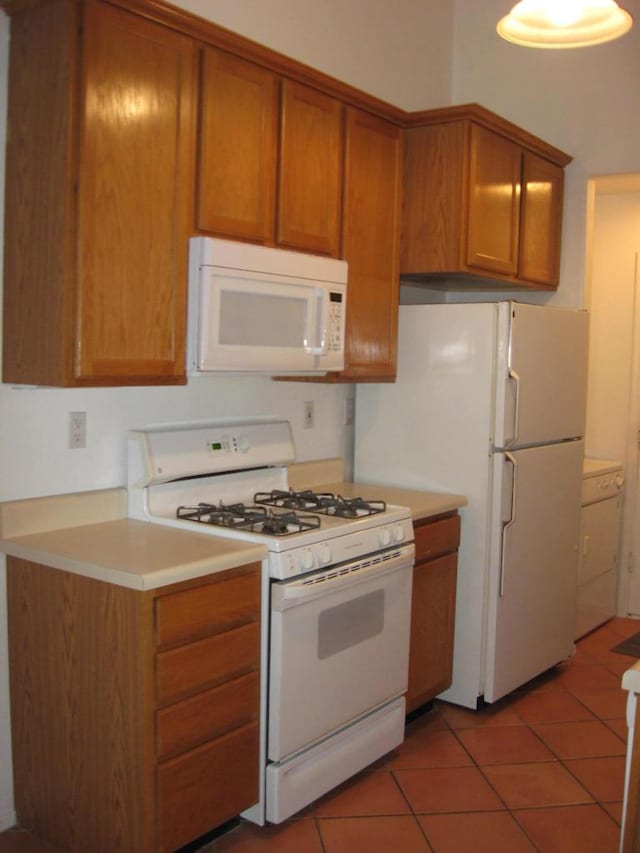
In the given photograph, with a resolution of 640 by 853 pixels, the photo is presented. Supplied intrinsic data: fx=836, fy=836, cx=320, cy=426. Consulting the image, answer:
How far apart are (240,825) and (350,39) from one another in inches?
121

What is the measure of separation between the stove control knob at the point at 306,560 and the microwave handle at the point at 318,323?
74cm

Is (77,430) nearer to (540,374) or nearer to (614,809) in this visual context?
(540,374)

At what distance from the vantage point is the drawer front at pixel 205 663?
2.11m

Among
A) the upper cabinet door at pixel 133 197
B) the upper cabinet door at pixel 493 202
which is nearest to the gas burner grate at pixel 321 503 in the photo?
the upper cabinet door at pixel 133 197

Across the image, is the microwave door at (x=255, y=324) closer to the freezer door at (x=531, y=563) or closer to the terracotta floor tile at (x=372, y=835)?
the freezer door at (x=531, y=563)

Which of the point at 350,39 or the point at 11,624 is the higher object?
the point at 350,39

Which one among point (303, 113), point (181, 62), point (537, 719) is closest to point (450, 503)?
point (537, 719)

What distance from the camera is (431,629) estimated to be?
10.5 feet

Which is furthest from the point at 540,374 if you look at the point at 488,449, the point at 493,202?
the point at 493,202

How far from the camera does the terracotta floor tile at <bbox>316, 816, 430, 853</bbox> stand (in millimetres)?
2408

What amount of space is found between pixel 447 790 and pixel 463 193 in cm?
219

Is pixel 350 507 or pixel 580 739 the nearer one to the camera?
pixel 350 507

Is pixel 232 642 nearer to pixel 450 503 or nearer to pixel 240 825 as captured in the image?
pixel 240 825

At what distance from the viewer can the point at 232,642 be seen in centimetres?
228
